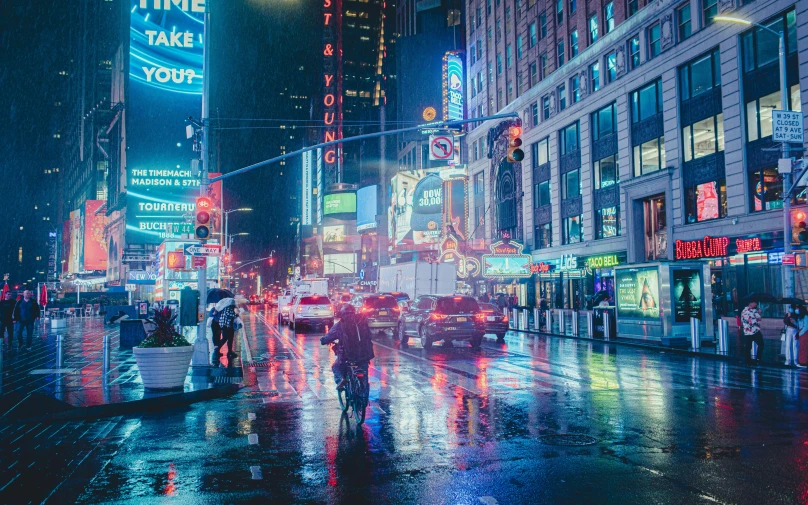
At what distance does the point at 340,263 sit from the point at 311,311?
10476 centimetres

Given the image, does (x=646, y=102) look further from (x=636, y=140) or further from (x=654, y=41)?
(x=654, y=41)

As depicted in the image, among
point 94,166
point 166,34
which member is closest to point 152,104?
point 166,34

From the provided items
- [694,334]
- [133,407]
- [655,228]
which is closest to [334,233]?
[655,228]

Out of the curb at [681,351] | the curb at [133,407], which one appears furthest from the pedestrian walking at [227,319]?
the curb at [681,351]

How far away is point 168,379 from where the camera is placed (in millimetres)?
12680

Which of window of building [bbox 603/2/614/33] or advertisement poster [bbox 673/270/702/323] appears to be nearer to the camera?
advertisement poster [bbox 673/270/702/323]

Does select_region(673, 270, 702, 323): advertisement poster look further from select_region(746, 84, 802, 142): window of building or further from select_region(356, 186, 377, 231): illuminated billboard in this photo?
select_region(356, 186, 377, 231): illuminated billboard

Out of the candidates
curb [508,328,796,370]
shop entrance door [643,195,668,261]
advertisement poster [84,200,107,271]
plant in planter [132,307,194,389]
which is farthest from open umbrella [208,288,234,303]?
advertisement poster [84,200,107,271]

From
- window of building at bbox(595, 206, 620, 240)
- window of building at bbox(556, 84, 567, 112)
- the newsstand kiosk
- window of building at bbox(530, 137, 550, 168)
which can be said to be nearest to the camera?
the newsstand kiosk

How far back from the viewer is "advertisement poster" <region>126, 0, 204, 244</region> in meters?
78.8

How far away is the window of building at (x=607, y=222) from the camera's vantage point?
42156mm

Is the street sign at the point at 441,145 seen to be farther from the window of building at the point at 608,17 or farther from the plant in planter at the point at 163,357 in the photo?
the window of building at the point at 608,17

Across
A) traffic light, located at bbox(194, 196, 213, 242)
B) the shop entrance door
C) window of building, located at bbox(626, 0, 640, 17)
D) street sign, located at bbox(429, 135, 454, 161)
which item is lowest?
traffic light, located at bbox(194, 196, 213, 242)

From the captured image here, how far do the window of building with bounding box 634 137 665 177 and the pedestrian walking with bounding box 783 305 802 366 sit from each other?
21.4 metres
